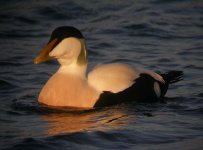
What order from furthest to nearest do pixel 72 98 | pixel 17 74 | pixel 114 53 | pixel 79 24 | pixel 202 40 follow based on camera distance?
pixel 79 24
pixel 202 40
pixel 114 53
pixel 17 74
pixel 72 98

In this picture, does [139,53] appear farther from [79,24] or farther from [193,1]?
[193,1]

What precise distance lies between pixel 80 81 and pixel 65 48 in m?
0.39

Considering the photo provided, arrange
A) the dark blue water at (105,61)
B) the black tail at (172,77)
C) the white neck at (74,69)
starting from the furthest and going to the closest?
the black tail at (172,77) → the white neck at (74,69) → the dark blue water at (105,61)

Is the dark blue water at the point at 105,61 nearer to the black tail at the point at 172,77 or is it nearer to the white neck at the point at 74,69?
the black tail at the point at 172,77

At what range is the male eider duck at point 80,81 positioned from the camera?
7.59 meters

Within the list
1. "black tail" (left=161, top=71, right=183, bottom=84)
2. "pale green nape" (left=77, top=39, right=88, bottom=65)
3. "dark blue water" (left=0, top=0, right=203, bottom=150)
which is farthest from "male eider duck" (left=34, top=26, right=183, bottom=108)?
"black tail" (left=161, top=71, right=183, bottom=84)

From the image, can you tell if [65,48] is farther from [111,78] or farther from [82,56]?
[111,78]

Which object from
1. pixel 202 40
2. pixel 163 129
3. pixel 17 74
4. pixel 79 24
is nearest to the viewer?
pixel 163 129

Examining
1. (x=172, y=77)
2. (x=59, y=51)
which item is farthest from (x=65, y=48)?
(x=172, y=77)

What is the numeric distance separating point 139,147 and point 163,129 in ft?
1.97

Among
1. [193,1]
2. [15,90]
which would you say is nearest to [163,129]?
[15,90]

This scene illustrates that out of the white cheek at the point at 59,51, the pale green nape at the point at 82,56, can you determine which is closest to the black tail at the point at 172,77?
the pale green nape at the point at 82,56

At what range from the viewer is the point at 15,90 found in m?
8.41

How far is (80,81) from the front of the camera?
7684 millimetres
